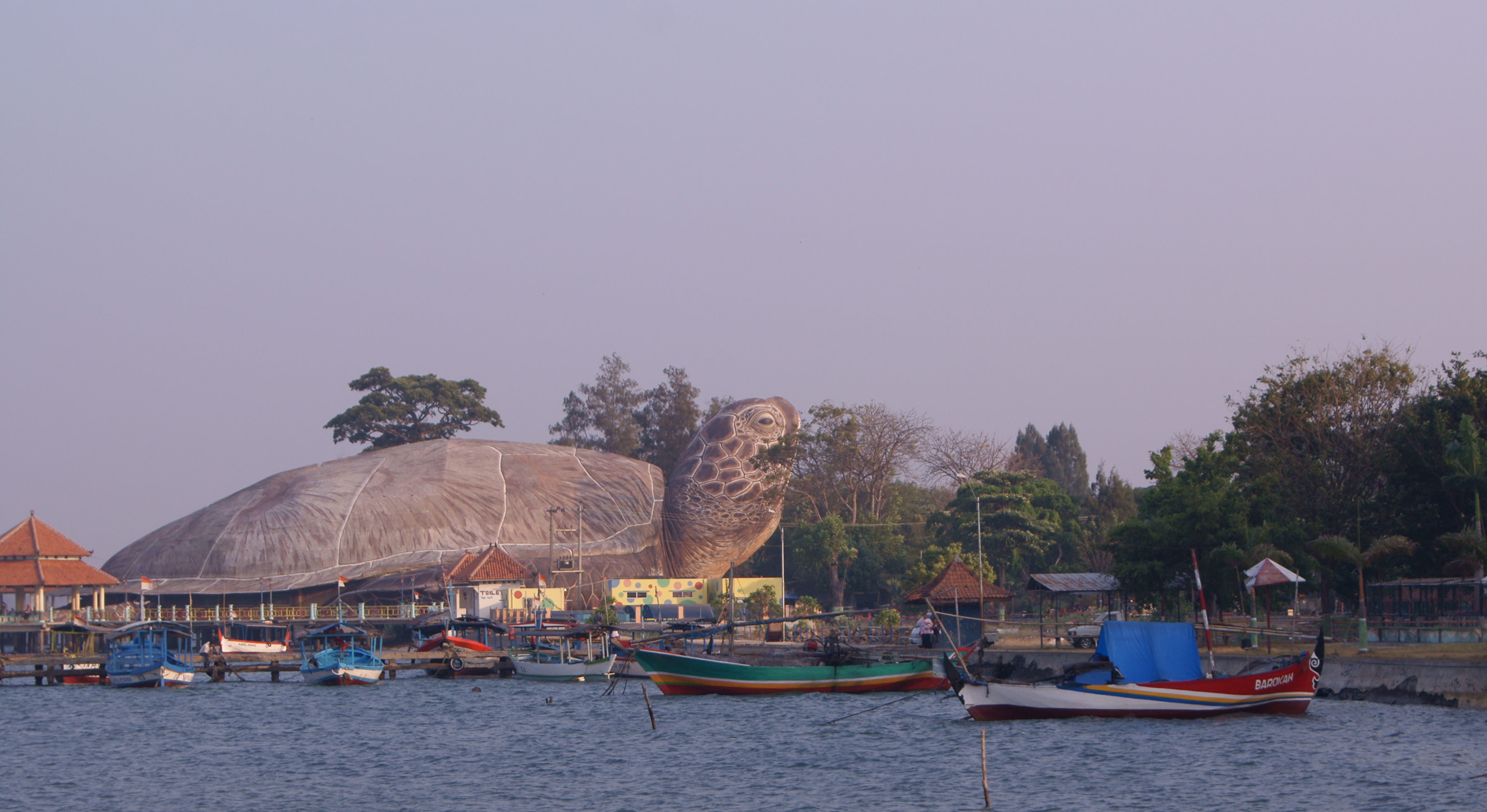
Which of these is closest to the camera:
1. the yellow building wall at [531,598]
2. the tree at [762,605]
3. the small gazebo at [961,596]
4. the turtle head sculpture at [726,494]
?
the small gazebo at [961,596]

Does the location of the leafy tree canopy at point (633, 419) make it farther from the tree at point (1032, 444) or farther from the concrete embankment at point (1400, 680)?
the concrete embankment at point (1400, 680)

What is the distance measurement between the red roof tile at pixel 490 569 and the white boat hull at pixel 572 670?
19.8 metres

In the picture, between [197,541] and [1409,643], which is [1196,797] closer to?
[1409,643]

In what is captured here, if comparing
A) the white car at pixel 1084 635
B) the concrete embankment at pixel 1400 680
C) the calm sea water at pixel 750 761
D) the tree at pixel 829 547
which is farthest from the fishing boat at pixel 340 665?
the tree at pixel 829 547

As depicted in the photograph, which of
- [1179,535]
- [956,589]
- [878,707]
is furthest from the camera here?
[956,589]

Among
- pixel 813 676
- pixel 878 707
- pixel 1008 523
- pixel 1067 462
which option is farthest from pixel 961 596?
pixel 1067 462

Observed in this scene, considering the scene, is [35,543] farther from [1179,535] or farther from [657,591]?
[1179,535]

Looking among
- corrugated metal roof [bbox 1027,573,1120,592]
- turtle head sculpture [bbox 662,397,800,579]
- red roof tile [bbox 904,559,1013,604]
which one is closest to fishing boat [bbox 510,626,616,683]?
red roof tile [bbox 904,559,1013,604]

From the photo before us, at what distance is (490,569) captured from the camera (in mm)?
77000

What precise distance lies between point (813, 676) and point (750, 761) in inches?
479

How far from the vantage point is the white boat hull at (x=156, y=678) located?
181ft

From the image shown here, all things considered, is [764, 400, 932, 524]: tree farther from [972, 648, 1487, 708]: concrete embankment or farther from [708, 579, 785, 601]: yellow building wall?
[972, 648, 1487, 708]: concrete embankment

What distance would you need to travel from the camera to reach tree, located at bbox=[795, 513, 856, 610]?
85.2 meters

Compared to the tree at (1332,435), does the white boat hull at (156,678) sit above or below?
below
